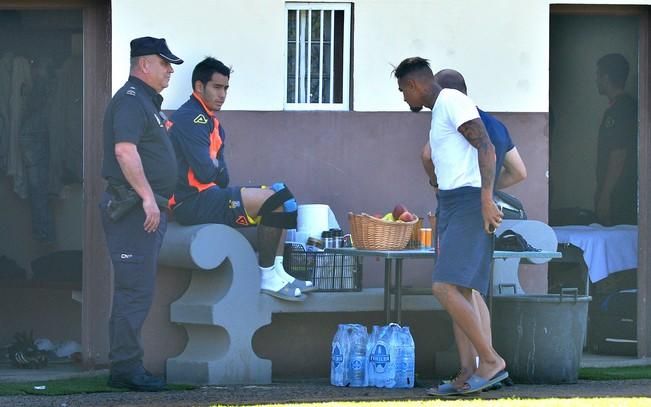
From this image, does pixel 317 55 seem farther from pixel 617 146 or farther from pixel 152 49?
pixel 617 146

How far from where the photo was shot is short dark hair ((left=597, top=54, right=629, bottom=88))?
12.3m

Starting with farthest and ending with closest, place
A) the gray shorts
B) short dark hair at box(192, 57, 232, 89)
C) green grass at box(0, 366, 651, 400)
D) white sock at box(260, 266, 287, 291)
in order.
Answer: short dark hair at box(192, 57, 232, 89)
white sock at box(260, 266, 287, 291)
the gray shorts
green grass at box(0, 366, 651, 400)

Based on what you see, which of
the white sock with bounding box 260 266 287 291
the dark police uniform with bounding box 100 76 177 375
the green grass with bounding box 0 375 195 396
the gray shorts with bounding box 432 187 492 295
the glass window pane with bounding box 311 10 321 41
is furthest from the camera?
the glass window pane with bounding box 311 10 321 41

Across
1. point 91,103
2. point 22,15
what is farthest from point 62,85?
point 91,103

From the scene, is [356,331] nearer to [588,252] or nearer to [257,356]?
[257,356]

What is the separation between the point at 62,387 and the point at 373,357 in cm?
205

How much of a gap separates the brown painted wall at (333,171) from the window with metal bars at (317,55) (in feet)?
0.60

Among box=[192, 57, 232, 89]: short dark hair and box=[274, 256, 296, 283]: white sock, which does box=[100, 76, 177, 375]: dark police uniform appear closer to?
box=[192, 57, 232, 89]: short dark hair

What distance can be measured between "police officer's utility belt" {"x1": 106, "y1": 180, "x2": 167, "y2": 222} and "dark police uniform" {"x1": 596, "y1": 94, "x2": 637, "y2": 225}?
4597 mm

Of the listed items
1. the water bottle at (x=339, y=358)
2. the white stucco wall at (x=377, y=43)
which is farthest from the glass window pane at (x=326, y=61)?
the water bottle at (x=339, y=358)

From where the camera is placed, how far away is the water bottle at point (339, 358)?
9469 millimetres

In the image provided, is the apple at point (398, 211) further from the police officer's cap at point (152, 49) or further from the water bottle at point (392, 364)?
the police officer's cap at point (152, 49)

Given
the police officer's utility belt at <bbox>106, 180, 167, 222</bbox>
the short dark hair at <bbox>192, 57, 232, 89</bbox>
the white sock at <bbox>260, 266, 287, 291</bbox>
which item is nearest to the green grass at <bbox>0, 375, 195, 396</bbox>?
the white sock at <bbox>260, 266, 287, 291</bbox>

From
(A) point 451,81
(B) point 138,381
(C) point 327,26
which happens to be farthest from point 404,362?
(C) point 327,26
